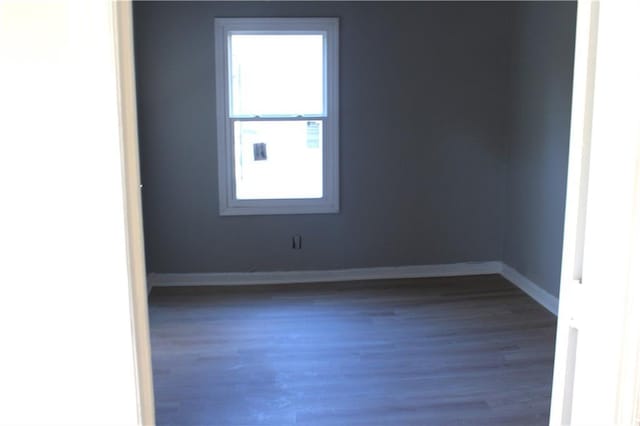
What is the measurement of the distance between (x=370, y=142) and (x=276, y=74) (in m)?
0.94

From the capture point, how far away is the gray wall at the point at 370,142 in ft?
14.4

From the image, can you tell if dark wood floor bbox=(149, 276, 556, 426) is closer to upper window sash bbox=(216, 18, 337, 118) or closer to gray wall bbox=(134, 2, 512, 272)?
gray wall bbox=(134, 2, 512, 272)

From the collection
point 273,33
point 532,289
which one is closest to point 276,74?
point 273,33

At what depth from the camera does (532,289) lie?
4344 millimetres

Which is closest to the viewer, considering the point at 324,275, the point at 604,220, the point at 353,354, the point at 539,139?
the point at 604,220

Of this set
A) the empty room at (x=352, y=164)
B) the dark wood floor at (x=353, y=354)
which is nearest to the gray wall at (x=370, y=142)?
the empty room at (x=352, y=164)

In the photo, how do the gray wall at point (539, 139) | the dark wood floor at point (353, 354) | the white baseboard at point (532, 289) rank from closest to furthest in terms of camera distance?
1. the dark wood floor at point (353, 354)
2. the gray wall at point (539, 139)
3. the white baseboard at point (532, 289)

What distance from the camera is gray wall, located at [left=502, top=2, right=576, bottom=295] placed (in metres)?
3.88

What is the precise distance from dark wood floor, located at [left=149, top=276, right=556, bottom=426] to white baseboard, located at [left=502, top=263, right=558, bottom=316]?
7cm

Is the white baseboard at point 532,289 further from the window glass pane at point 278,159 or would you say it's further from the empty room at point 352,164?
the window glass pane at point 278,159

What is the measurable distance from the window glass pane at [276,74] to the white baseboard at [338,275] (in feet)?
4.40

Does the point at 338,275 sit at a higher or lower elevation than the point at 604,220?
lower

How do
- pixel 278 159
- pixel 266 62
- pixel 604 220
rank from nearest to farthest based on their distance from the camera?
pixel 604 220, pixel 266 62, pixel 278 159

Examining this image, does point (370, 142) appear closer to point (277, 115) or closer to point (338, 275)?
point (277, 115)
